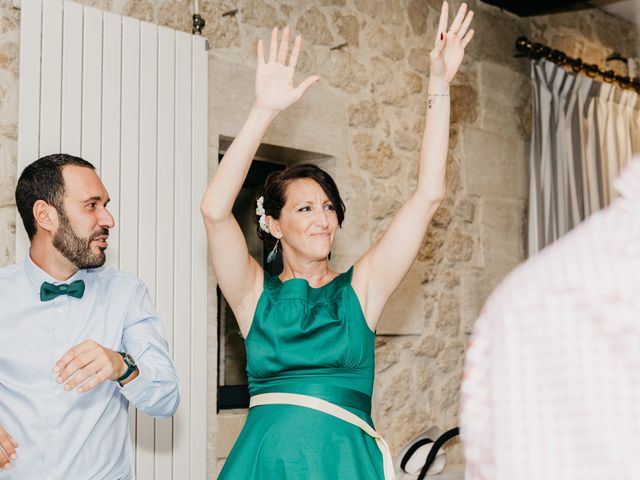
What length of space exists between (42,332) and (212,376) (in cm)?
85

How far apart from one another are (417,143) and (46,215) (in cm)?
188

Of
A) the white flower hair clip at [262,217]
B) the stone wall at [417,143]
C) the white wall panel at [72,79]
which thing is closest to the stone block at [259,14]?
the stone wall at [417,143]

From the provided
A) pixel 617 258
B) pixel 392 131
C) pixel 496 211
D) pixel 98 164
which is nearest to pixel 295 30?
pixel 392 131

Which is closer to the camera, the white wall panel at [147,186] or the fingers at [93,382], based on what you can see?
the fingers at [93,382]

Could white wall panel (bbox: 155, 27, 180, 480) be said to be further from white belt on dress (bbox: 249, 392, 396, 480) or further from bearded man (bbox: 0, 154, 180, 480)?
white belt on dress (bbox: 249, 392, 396, 480)

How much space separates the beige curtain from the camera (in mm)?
3828

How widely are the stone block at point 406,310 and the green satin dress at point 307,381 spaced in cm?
122

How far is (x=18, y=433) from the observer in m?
1.96

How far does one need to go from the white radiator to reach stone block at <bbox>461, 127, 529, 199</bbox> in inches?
58.0

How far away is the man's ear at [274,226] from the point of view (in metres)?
2.20

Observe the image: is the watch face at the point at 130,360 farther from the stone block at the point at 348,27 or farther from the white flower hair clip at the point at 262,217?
the stone block at the point at 348,27

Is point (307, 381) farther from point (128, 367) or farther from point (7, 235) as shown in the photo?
point (7, 235)

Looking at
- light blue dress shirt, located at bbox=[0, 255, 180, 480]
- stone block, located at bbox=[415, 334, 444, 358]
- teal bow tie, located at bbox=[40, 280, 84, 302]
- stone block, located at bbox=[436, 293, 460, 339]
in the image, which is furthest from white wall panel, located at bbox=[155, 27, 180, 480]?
stone block, located at bbox=[436, 293, 460, 339]

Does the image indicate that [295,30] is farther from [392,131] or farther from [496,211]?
[496,211]
